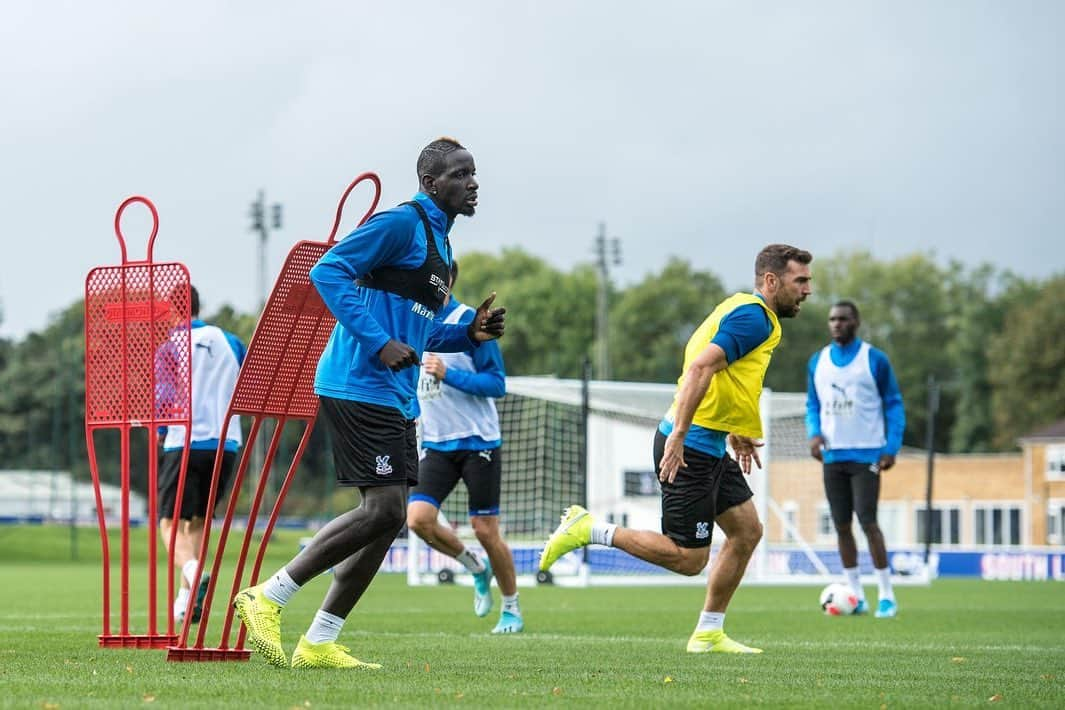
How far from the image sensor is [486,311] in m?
7.77

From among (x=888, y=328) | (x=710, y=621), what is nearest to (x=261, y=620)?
(x=710, y=621)

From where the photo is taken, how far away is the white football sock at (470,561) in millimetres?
11664

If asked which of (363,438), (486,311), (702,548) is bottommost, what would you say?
(702,548)

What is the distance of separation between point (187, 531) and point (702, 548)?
432cm

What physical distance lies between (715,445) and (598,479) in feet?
86.7

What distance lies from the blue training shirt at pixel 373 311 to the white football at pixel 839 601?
26.6 ft

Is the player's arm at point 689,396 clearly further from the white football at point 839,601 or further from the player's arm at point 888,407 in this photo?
the white football at point 839,601

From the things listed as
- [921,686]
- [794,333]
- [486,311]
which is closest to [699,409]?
[486,311]

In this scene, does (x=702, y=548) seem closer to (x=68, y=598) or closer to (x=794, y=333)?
(x=68, y=598)

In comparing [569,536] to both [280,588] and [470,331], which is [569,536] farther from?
[280,588]

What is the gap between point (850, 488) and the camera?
1443 cm

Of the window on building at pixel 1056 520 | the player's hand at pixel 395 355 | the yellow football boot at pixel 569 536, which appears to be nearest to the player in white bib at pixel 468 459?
the yellow football boot at pixel 569 536

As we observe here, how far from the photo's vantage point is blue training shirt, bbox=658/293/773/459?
8625 mm

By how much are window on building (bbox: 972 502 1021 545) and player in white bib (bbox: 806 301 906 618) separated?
54773 mm
